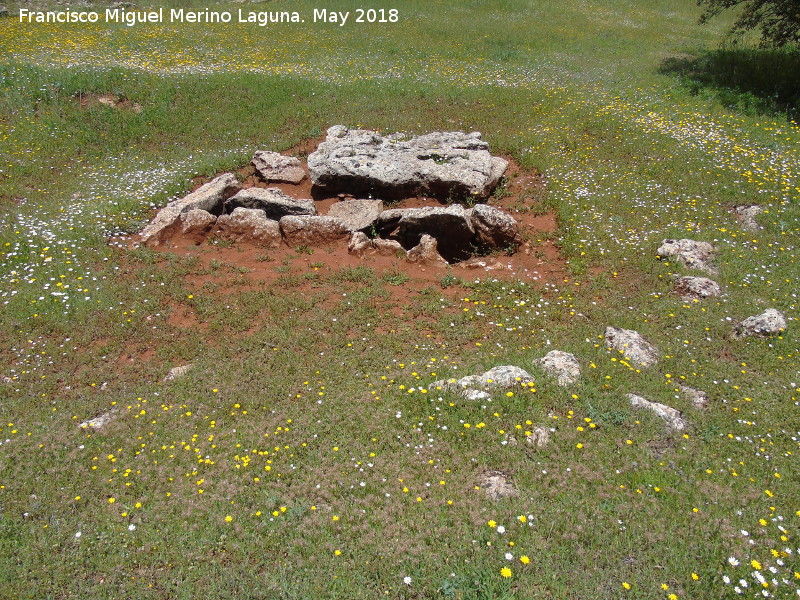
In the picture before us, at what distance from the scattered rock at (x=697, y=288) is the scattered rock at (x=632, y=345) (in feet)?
7.81

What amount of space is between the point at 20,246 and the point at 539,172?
1645cm

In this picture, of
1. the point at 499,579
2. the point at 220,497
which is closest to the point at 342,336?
the point at 220,497

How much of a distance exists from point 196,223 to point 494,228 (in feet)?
28.9

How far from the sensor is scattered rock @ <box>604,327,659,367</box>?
34.6 feet

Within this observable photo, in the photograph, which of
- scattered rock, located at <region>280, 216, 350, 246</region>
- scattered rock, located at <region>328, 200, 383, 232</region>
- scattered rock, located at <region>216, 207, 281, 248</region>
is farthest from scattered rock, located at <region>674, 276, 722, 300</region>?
scattered rock, located at <region>216, 207, 281, 248</region>

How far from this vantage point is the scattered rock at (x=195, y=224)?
1594 centimetres

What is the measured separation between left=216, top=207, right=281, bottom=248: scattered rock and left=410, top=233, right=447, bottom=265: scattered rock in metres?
4.10

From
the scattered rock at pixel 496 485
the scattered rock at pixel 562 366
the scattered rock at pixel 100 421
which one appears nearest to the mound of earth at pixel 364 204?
the scattered rock at pixel 562 366

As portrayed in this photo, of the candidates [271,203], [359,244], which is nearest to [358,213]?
[359,244]

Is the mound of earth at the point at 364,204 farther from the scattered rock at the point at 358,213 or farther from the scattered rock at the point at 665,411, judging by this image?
the scattered rock at the point at 665,411

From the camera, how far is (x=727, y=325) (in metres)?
11.5

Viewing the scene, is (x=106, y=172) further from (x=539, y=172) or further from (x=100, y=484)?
(x=539, y=172)

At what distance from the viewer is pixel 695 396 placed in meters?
9.61

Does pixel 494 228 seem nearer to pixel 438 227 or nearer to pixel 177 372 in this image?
pixel 438 227
